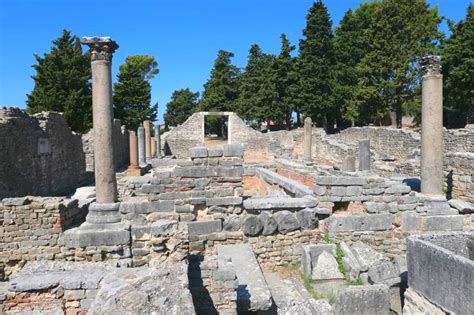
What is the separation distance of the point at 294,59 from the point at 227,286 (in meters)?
38.9

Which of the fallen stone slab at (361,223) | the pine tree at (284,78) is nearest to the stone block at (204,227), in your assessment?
the fallen stone slab at (361,223)

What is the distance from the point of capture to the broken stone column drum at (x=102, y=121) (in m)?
7.80

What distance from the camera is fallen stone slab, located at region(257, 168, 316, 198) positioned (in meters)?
9.47

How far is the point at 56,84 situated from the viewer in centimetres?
3288

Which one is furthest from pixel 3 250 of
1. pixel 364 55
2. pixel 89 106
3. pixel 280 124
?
pixel 280 124

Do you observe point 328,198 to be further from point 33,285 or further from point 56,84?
point 56,84

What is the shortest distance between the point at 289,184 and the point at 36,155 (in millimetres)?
9605

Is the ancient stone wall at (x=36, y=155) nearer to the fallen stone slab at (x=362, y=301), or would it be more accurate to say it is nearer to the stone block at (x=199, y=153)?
the stone block at (x=199, y=153)

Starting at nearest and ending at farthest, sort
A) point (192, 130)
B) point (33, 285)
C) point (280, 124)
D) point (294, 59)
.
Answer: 1. point (33, 285)
2. point (192, 130)
3. point (294, 59)
4. point (280, 124)

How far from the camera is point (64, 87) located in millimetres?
33125

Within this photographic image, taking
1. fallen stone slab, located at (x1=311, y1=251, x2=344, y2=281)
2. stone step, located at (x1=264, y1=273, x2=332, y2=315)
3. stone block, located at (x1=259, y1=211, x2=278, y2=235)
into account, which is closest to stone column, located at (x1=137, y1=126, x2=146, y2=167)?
stone block, located at (x1=259, y1=211, x2=278, y2=235)

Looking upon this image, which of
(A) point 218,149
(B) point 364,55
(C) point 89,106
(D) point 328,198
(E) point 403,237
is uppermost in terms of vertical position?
(B) point 364,55

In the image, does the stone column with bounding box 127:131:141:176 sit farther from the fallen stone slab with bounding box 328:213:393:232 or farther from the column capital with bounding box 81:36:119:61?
the fallen stone slab with bounding box 328:213:393:232

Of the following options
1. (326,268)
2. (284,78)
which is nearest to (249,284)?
(326,268)
